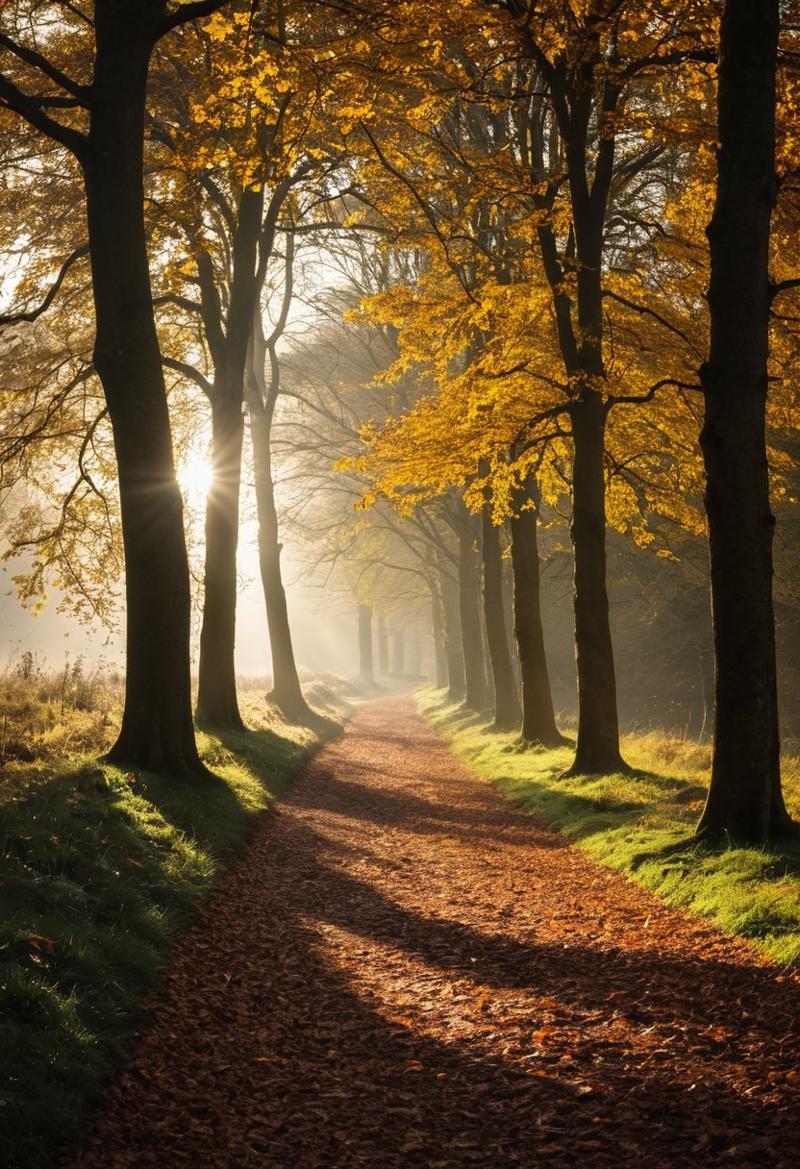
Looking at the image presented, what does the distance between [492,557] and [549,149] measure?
9.08 meters

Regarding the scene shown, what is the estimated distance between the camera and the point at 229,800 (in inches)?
406

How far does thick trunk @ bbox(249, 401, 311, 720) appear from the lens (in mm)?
23344

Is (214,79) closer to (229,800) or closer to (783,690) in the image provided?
(229,800)

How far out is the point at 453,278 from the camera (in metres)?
16.0

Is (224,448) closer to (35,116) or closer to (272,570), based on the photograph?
(35,116)

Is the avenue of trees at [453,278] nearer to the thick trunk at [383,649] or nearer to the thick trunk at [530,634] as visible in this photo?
the thick trunk at [530,634]

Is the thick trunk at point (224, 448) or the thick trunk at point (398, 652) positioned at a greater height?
the thick trunk at point (224, 448)

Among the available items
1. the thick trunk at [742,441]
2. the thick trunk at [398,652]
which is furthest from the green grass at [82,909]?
the thick trunk at [398,652]

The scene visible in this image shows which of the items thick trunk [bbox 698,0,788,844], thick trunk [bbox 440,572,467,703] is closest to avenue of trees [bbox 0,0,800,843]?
thick trunk [bbox 698,0,788,844]

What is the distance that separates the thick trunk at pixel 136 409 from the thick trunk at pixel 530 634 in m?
7.66

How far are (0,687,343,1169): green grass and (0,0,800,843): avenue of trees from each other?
4.65ft

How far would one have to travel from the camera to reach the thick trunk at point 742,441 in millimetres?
7637

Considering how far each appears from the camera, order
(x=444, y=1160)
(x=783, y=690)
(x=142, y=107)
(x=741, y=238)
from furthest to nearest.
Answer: (x=783, y=690)
(x=142, y=107)
(x=741, y=238)
(x=444, y=1160)

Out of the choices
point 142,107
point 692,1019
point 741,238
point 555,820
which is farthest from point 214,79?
point 692,1019
